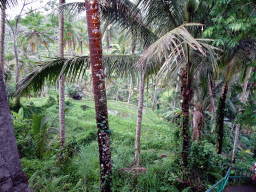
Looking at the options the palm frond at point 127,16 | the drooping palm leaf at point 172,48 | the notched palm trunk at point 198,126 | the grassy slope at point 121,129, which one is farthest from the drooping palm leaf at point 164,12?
the grassy slope at point 121,129

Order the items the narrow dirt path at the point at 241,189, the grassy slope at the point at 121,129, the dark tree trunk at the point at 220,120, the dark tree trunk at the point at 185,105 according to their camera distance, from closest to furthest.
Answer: the dark tree trunk at the point at 185,105 → the narrow dirt path at the point at 241,189 → the dark tree trunk at the point at 220,120 → the grassy slope at the point at 121,129

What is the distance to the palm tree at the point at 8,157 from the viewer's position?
6.21 feet

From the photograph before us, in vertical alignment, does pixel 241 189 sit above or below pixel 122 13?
below

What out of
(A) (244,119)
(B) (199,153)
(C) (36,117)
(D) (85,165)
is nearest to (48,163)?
(D) (85,165)

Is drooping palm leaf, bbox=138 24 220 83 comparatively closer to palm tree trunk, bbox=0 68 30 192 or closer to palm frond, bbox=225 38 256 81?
palm tree trunk, bbox=0 68 30 192

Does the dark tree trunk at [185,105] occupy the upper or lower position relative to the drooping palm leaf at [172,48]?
lower

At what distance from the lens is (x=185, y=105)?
4.62 metres

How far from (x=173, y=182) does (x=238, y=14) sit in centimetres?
477

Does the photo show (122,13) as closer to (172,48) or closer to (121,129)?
(172,48)

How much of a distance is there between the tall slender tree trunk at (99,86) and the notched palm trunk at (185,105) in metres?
2.39

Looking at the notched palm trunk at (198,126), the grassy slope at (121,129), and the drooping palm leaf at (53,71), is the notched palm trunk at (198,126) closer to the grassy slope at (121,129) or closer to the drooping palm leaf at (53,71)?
the grassy slope at (121,129)

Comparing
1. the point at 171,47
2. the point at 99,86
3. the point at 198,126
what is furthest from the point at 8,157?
the point at 198,126

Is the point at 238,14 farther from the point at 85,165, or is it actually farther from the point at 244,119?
the point at 85,165

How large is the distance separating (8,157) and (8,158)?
1cm
